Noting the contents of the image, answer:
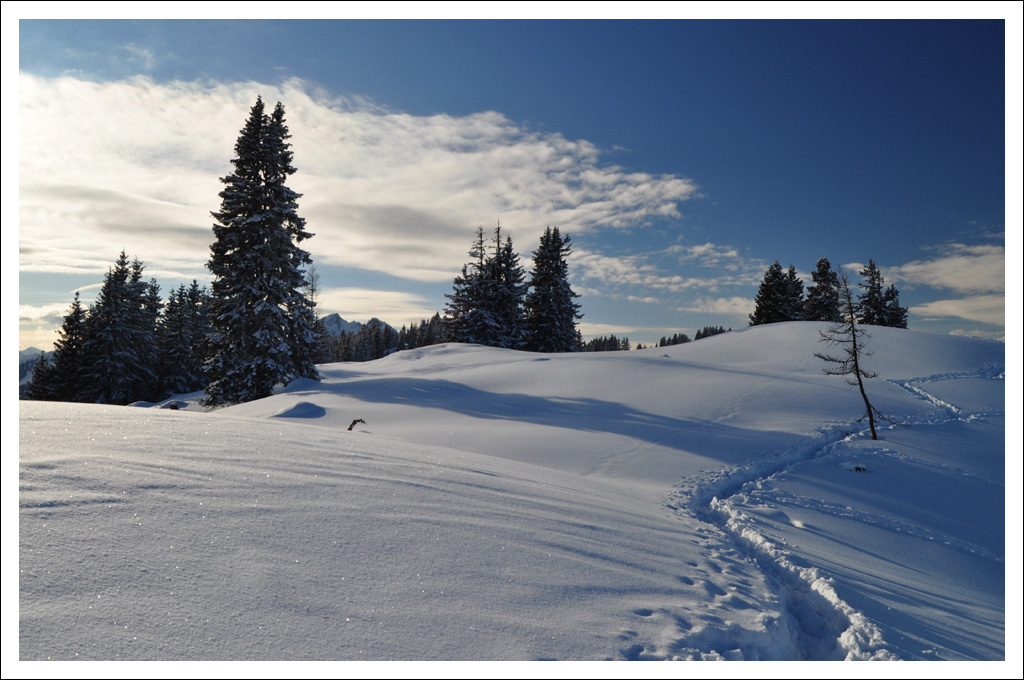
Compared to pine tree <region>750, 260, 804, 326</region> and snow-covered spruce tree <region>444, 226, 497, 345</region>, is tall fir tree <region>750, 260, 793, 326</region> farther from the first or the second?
snow-covered spruce tree <region>444, 226, 497, 345</region>

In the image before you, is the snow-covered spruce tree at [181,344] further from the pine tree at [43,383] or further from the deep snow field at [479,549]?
the deep snow field at [479,549]

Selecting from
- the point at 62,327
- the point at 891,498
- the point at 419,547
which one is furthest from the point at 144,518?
the point at 62,327

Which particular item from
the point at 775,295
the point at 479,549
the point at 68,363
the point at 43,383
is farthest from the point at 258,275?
the point at 775,295

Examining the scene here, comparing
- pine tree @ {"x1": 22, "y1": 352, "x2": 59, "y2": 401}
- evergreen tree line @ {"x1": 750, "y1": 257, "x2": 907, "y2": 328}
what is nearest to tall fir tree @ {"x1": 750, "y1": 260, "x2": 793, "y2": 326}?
evergreen tree line @ {"x1": 750, "y1": 257, "x2": 907, "y2": 328}

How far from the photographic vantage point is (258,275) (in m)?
20.8

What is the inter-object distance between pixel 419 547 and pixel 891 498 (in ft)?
34.8

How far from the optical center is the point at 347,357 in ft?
228

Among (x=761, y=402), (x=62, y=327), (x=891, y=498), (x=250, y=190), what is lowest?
(x=891, y=498)

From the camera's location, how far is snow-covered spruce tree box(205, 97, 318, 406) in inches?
801

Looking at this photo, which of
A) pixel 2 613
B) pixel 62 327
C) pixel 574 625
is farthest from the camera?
pixel 62 327

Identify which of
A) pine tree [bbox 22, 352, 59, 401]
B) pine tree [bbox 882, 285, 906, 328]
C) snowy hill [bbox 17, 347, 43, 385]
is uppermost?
pine tree [bbox 882, 285, 906, 328]

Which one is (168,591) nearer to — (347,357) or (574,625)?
(574,625)

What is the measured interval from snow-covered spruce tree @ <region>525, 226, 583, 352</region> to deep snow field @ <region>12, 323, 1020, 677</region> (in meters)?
31.0

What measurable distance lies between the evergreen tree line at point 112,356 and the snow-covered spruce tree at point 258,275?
11.2 meters
